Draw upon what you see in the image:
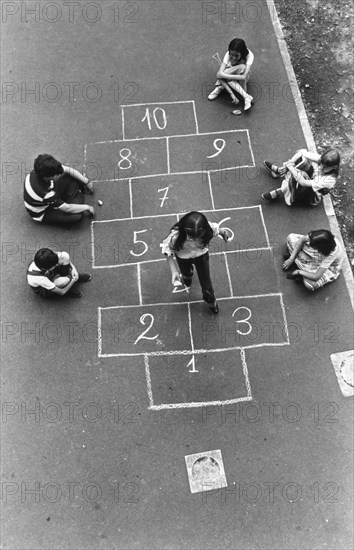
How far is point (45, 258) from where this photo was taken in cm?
458

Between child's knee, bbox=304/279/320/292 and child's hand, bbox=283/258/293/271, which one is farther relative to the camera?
child's hand, bbox=283/258/293/271

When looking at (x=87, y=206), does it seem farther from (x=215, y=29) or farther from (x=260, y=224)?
(x=215, y=29)

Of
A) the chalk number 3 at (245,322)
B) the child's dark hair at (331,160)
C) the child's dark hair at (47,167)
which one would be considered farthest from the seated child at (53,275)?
the child's dark hair at (331,160)

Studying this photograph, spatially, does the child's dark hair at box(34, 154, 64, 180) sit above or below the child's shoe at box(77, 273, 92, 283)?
above

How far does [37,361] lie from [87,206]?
5.74 feet

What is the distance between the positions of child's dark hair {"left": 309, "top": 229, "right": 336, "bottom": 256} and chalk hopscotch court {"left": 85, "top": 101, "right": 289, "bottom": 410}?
2.57 ft

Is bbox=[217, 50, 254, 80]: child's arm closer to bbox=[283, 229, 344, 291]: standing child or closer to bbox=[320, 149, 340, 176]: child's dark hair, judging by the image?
bbox=[320, 149, 340, 176]: child's dark hair

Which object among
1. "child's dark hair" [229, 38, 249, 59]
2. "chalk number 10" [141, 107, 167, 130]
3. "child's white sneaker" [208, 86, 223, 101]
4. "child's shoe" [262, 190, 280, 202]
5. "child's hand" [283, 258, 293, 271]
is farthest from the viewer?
"child's white sneaker" [208, 86, 223, 101]

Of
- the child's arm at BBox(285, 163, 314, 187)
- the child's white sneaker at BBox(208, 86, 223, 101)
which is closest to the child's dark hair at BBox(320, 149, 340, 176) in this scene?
the child's arm at BBox(285, 163, 314, 187)

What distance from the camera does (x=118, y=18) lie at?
7191 mm

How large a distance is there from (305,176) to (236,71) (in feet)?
5.90

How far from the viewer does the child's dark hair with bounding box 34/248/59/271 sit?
180 inches

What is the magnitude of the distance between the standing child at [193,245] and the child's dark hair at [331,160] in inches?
50.8

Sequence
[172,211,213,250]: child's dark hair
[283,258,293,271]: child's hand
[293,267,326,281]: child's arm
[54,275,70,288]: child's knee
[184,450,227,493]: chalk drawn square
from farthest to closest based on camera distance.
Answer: [283,258,293,271]: child's hand
[54,275,70,288]: child's knee
[293,267,326,281]: child's arm
[184,450,227,493]: chalk drawn square
[172,211,213,250]: child's dark hair
